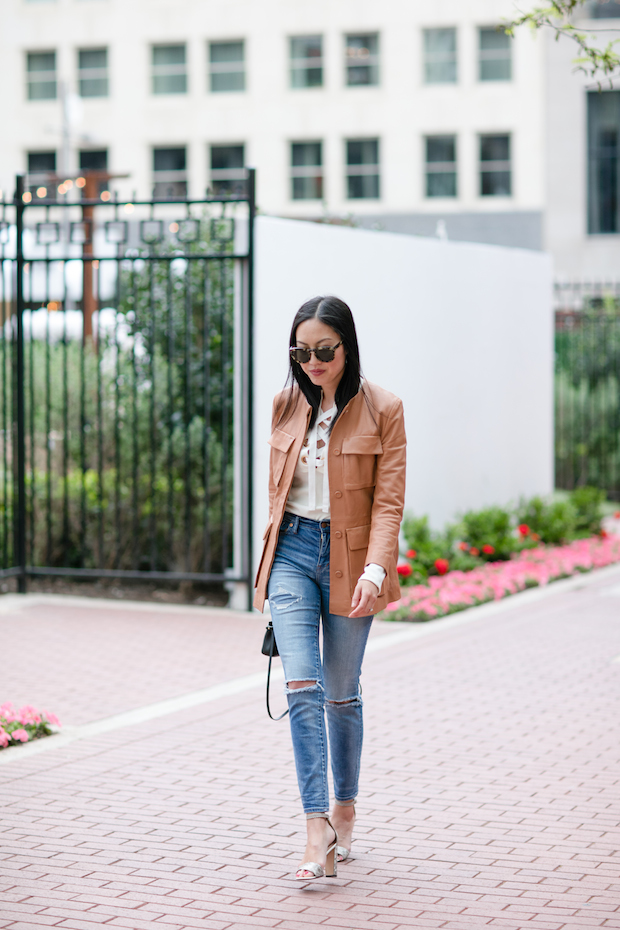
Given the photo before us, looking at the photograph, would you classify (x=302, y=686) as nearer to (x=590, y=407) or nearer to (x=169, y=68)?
(x=590, y=407)

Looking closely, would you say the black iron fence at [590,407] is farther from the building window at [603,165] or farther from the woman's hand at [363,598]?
the building window at [603,165]

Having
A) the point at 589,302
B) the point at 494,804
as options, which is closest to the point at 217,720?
the point at 494,804

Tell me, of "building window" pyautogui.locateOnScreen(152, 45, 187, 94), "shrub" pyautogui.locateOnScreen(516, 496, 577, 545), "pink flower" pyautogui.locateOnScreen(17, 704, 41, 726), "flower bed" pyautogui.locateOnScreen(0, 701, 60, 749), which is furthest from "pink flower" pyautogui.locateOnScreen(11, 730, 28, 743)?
"building window" pyautogui.locateOnScreen(152, 45, 187, 94)

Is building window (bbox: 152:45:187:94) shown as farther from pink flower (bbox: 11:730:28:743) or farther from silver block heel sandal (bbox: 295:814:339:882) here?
silver block heel sandal (bbox: 295:814:339:882)

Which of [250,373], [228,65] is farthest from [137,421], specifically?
[228,65]

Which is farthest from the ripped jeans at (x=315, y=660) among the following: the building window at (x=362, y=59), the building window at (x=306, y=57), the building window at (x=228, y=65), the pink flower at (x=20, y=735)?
the building window at (x=228, y=65)

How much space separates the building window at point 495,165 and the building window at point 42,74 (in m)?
12.6

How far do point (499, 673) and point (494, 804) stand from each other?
8.10 feet

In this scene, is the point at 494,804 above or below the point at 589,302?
below

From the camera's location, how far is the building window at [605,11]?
104ft

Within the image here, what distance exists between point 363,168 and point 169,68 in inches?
247

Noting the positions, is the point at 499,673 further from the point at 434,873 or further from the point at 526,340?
the point at 526,340

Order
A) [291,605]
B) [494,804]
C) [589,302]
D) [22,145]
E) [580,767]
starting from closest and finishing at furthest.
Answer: [291,605] → [494,804] → [580,767] → [589,302] → [22,145]

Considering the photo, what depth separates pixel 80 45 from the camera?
37.1 metres
